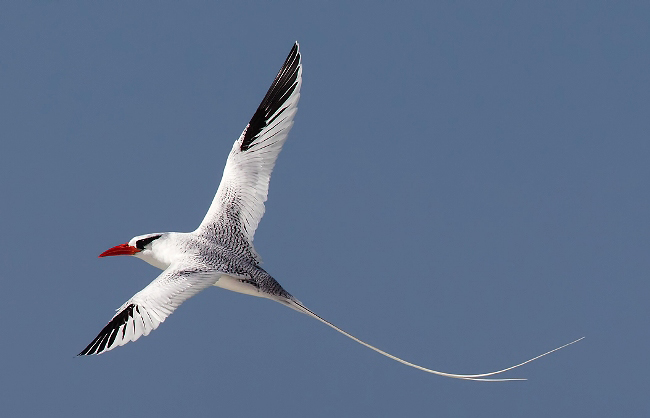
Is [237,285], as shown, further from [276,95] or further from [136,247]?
[276,95]

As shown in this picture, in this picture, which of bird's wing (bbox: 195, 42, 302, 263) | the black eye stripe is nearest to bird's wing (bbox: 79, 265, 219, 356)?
the black eye stripe

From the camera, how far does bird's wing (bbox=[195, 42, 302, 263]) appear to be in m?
10.8

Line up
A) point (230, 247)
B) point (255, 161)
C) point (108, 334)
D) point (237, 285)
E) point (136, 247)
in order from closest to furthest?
point (108, 334)
point (237, 285)
point (230, 247)
point (136, 247)
point (255, 161)

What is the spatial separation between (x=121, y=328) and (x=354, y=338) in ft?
7.87

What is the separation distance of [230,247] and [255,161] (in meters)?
1.36

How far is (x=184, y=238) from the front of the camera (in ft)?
33.8

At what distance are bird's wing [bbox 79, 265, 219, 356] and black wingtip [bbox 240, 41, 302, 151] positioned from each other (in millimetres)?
2694

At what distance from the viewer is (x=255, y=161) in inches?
441

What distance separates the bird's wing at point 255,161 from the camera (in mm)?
10773

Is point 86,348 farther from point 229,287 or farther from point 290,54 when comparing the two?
point 290,54

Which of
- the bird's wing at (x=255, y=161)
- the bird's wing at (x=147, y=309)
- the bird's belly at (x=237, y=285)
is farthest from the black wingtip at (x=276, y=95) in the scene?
the bird's wing at (x=147, y=309)

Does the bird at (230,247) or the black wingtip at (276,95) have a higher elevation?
the black wingtip at (276,95)

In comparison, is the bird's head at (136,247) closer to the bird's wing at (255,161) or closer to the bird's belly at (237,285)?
the bird's wing at (255,161)

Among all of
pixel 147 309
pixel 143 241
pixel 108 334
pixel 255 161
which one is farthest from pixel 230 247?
pixel 108 334
